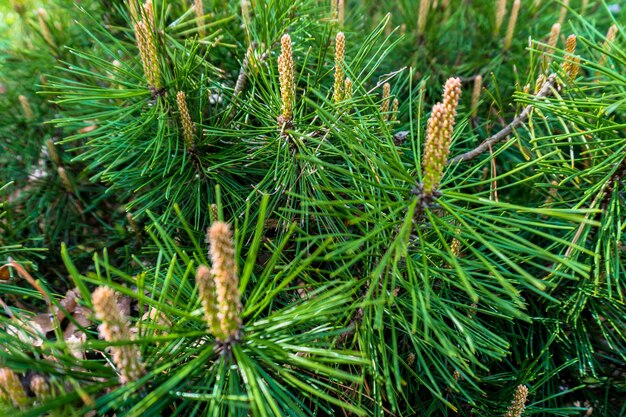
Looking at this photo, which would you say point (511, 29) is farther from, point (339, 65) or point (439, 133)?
point (439, 133)

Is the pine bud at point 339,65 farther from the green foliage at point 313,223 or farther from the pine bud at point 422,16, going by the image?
the pine bud at point 422,16

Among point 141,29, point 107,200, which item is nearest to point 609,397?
point 141,29

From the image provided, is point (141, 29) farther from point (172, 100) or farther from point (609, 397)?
point (609, 397)

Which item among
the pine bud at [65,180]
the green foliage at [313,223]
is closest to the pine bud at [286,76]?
the green foliage at [313,223]

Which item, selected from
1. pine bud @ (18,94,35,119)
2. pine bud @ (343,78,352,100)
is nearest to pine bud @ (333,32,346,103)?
pine bud @ (343,78,352,100)

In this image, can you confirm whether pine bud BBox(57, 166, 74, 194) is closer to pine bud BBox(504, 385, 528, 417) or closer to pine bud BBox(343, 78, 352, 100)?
pine bud BBox(343, 78, 352, 100)

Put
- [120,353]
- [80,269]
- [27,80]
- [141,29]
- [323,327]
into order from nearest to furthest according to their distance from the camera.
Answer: [120,353] → [323,327] → [141,29] → [80,269] → [27,80]
